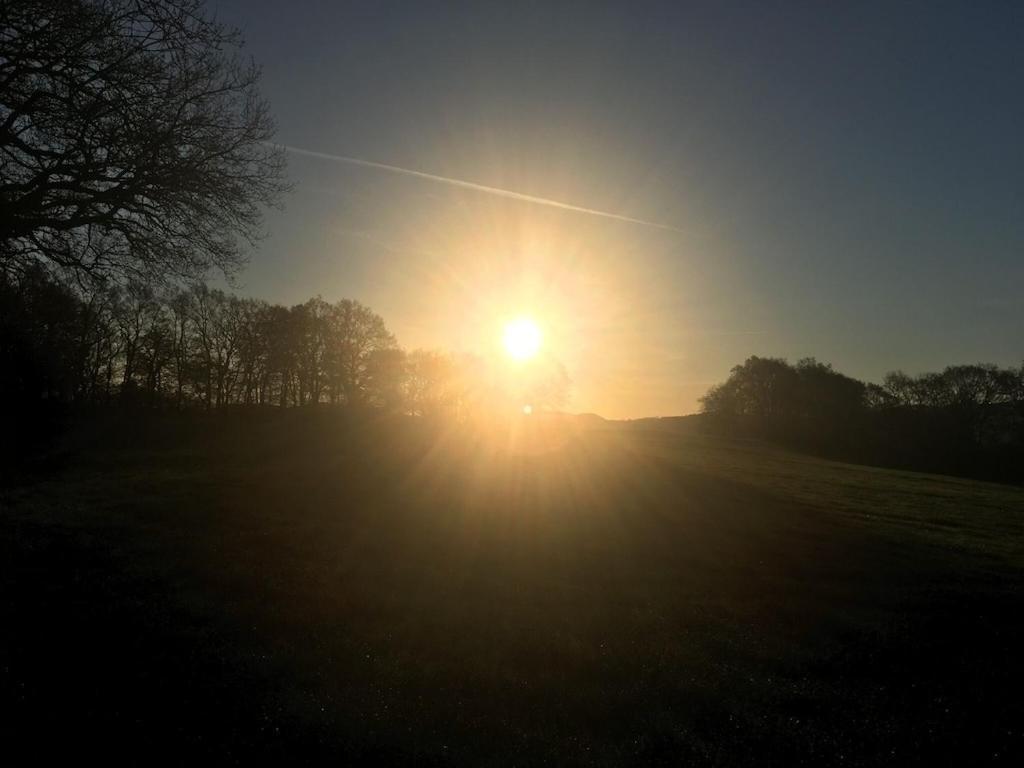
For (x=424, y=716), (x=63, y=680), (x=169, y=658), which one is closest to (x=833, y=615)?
(x=424, y=716)

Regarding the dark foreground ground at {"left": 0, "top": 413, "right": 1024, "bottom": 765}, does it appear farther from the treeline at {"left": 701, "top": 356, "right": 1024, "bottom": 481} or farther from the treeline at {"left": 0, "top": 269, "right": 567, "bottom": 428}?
the treeline at {"left": 701, "top": 356, "right": 1024, "bottom": 481}

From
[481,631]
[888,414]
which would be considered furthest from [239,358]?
[888,414]

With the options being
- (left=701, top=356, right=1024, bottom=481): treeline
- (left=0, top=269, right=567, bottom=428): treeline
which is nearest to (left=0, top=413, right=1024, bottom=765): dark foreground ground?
(left=0, top=269, right=567, bottom=428): treeline

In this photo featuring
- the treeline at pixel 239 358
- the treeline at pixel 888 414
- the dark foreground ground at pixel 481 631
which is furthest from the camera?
the treeline at pixel 888 414

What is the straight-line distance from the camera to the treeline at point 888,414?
318 ft

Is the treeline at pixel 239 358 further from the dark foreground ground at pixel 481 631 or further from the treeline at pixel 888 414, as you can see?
the treeline at pixel 888 414

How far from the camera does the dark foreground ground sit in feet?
25.3

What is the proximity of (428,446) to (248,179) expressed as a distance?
31.5 meters

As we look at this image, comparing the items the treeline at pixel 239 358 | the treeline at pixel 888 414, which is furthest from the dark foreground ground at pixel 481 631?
the treeline at pixel 888 414

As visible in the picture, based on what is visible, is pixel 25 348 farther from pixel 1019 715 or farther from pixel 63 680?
pixel 1019 715

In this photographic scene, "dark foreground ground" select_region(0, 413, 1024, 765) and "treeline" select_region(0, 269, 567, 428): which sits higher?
"treeline" select_region(0, 269, 567, 428)

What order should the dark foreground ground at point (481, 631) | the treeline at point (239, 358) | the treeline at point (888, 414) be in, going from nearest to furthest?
the dark foreground ground at point (481, 631), the treeline at point (239, 358), the treeline at point (888, 414)

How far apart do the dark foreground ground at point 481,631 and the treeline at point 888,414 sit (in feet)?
267

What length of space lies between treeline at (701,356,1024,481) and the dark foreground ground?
81346mm
